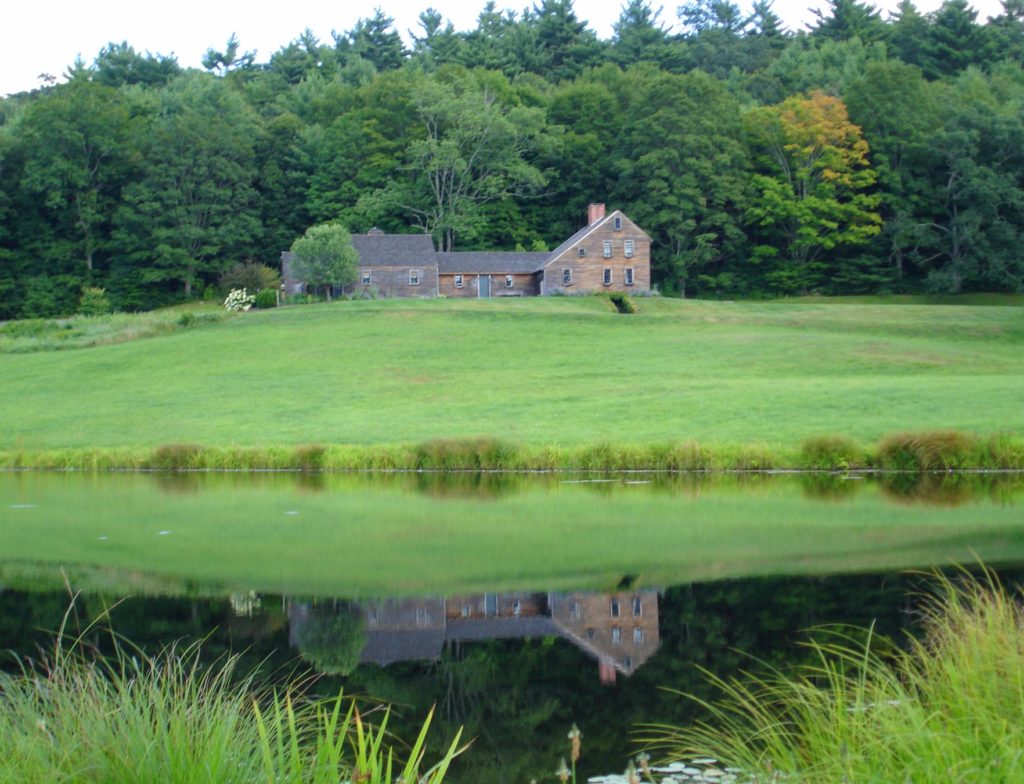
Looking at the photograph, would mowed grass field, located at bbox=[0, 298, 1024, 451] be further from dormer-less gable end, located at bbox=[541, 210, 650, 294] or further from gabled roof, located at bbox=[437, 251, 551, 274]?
gabled roof, located at bbox=[437, 251, 551, 274]

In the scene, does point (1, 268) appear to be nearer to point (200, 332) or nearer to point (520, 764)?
point (200, 332)

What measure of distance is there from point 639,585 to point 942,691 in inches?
325

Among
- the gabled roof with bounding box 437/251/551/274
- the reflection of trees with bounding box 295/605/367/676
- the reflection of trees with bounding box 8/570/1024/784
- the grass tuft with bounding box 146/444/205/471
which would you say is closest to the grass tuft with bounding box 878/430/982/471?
the reflection of trees with bounding box 8/570/1024/784

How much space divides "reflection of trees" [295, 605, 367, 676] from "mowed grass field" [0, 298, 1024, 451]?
54.9ft

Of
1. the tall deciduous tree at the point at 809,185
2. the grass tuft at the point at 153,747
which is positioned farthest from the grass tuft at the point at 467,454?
the tall deciduous tree at the point at 809,185

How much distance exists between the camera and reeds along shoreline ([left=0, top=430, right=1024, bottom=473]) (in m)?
26.6

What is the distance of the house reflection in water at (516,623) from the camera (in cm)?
1154

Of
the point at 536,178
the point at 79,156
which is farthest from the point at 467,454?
the point at 79,156

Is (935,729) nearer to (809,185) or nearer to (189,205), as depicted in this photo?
(809,185)

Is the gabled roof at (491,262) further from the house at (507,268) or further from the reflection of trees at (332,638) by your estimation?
the reflection of trees at (332,638)

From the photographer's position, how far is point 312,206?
8712 cm

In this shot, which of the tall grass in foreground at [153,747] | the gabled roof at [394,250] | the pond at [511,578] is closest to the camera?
the tall grass in foreground at [153,747]

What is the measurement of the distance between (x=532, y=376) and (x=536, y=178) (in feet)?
136

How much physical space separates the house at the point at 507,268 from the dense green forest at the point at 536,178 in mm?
6224
